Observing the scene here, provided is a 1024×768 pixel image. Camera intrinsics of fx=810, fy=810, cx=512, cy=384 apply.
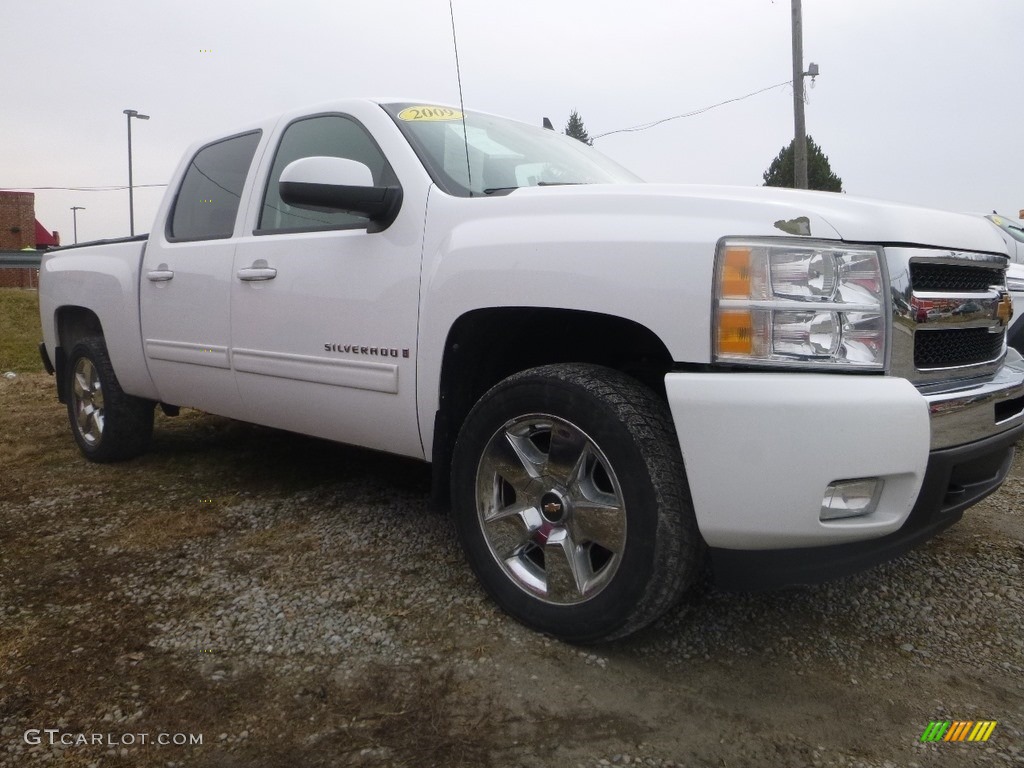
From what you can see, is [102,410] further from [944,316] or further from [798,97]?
[798,97]

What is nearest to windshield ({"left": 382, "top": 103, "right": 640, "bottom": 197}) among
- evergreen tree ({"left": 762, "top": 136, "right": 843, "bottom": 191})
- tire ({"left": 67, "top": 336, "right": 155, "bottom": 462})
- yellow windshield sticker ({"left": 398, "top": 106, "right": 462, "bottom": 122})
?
yellow windshield sticker ({"left": 398, "top": 106, "right": 462, "bottom": 122})

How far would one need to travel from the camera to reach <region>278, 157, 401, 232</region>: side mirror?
266 cm

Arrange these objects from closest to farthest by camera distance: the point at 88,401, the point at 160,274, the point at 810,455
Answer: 1. the point at 810,455
2. the point at 160,274
3. the point at 88,401

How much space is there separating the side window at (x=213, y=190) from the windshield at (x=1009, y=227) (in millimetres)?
7040

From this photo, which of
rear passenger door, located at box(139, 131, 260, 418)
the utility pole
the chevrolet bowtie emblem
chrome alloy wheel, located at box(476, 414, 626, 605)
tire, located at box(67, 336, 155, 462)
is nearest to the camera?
chrome alloy wheel, located at box(476, 414, 626, 605)

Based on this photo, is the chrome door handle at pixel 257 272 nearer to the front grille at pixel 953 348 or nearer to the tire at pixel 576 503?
the tire at pixel 576 503

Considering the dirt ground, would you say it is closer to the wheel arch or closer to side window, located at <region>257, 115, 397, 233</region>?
the wheel arch

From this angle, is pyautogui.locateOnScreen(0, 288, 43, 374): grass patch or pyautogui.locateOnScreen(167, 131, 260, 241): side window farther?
pyautogui.locateOnScreen(0, 288, 43, 374): grass patch

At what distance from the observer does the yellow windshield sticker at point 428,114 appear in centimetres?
316

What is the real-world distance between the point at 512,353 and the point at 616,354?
0.41 metres

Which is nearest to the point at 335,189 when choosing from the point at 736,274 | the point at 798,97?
the point at 736,274

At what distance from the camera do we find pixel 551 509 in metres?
2.37

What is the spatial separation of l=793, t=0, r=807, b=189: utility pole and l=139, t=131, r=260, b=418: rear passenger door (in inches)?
489

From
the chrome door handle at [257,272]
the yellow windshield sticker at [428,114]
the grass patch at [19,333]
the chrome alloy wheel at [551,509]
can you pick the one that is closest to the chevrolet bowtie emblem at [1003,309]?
the chrome alloy wheel at [551,509]
